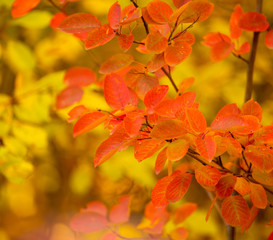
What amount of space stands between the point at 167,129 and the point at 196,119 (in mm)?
44

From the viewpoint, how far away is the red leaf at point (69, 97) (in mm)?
730

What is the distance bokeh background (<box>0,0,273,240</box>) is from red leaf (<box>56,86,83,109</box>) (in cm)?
13

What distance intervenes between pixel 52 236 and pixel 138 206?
1.19ft

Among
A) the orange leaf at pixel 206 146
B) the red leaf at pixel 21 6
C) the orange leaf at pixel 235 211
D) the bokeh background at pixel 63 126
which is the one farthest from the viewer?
the bokeh background at pixel 63 126

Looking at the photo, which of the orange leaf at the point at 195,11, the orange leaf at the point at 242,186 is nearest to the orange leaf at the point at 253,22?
the orange leaf at the point at 195,11

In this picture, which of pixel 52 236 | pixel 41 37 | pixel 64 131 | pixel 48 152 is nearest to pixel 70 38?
pixel 41 37

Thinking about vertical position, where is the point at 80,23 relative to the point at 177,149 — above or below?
above

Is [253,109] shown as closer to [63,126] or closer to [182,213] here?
[182,213]

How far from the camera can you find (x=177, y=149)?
433mm

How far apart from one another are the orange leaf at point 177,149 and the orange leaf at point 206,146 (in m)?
0.02

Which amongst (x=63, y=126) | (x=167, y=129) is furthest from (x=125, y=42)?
(x=63, y=126)

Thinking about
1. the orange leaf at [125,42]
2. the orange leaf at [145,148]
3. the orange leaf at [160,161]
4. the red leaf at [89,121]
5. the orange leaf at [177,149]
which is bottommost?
the orange leaf at [160,161]

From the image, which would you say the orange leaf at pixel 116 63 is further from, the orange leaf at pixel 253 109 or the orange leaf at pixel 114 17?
the orange leaf at pixel 253 109

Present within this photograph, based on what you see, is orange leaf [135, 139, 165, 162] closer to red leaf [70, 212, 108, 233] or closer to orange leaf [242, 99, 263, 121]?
orange leaf [242, 99, 263, 121]
